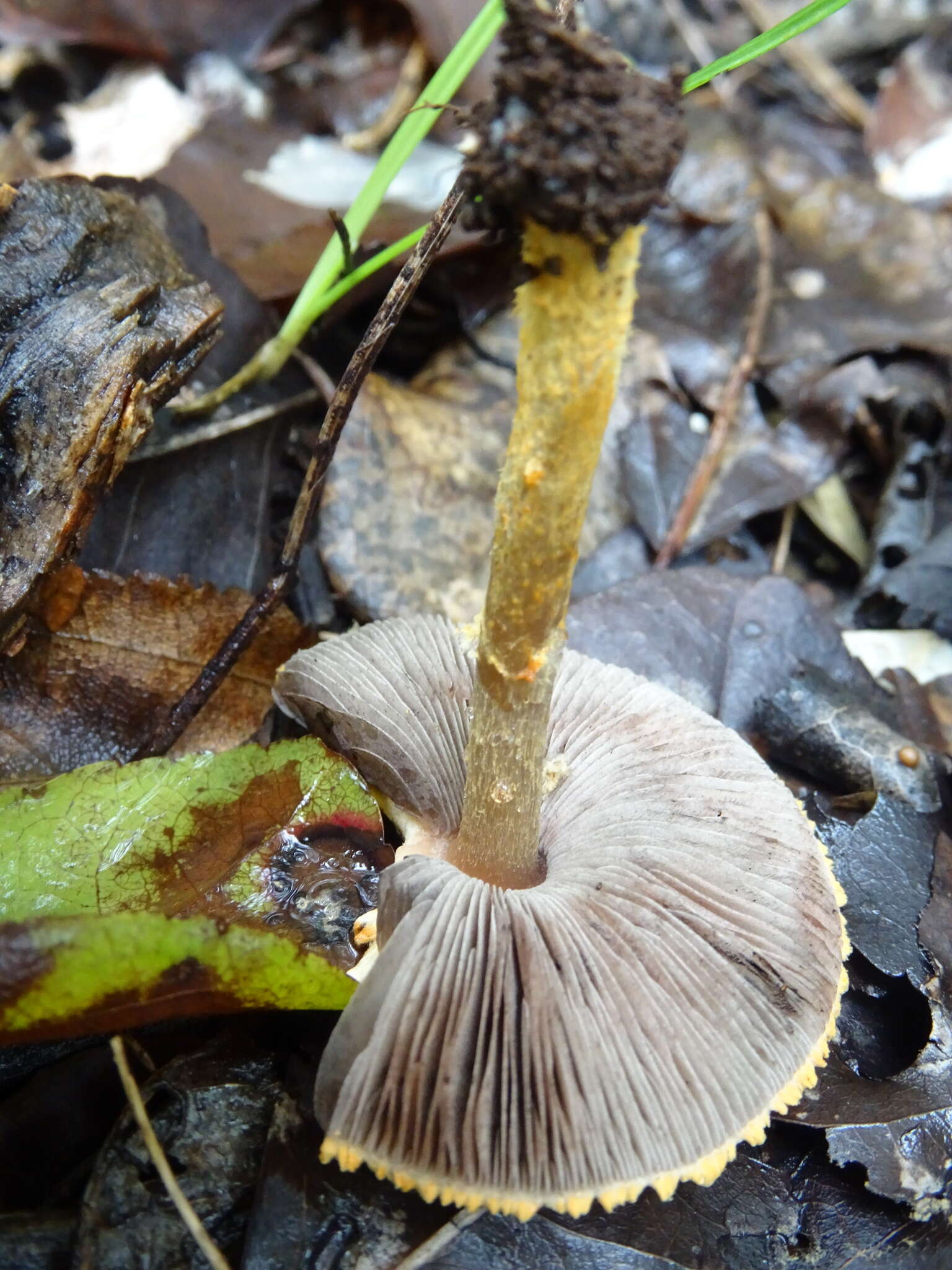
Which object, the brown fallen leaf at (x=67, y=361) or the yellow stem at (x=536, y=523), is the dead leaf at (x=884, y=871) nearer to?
the yellow stem at (x=536, y=523)

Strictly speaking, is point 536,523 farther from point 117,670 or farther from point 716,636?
point 716,636

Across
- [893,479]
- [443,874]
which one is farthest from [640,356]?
[443,874]

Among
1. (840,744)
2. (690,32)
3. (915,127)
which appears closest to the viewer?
(840,744)

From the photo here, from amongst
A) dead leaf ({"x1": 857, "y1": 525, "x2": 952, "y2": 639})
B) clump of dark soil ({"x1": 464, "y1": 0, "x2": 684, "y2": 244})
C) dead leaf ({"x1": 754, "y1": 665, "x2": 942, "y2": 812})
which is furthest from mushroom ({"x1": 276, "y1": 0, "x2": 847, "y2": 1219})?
dead leaf ({"x1": 857, "y1": 525, "x2": 952, "y2": 639})

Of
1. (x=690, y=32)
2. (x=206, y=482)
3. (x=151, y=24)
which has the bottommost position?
(x=206, y=482)

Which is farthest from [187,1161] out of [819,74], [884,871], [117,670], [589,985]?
[819,74]

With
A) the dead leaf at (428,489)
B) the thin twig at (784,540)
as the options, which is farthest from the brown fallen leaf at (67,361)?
the thin twig at (784,540)

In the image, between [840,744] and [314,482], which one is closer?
[314,482]

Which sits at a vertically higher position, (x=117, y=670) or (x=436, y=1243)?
(x=117, y=670)
